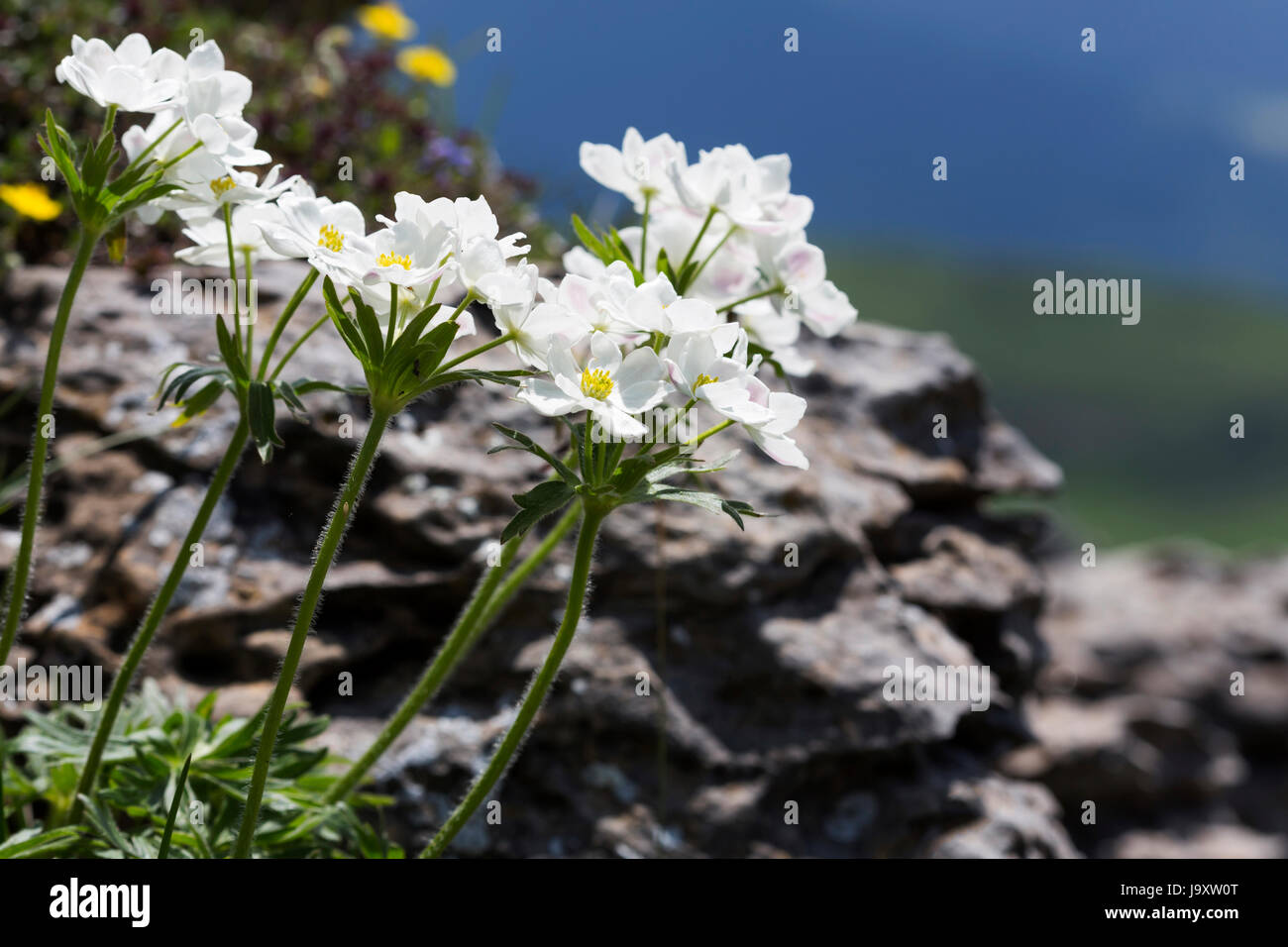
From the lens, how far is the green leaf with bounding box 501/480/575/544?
74.9 inches

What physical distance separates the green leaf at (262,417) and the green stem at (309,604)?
199mm

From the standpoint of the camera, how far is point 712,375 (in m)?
1.99

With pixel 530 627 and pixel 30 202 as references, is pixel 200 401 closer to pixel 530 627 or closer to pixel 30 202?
pixel 530 627

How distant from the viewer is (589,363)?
6.43ft

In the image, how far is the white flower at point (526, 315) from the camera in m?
1.90

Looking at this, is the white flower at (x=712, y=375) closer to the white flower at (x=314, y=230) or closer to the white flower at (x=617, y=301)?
the white flower at (x=617, y=301)

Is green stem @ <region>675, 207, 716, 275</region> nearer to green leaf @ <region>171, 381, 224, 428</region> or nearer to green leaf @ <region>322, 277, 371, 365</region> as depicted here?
green leaf @ <region>322, 277, 371, 365</region>

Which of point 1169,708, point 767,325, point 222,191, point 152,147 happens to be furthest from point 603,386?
point 1169,708

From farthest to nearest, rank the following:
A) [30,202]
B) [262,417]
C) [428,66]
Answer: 1. [428,66]
2. [30,202]
3. [262,417]

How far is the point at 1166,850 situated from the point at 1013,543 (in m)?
3.38

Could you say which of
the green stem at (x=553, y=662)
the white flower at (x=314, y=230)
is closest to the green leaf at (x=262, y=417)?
the white flower at (x=314, y=230)

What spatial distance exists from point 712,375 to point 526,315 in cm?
35

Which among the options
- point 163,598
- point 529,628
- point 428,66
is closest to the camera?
point 163,598
